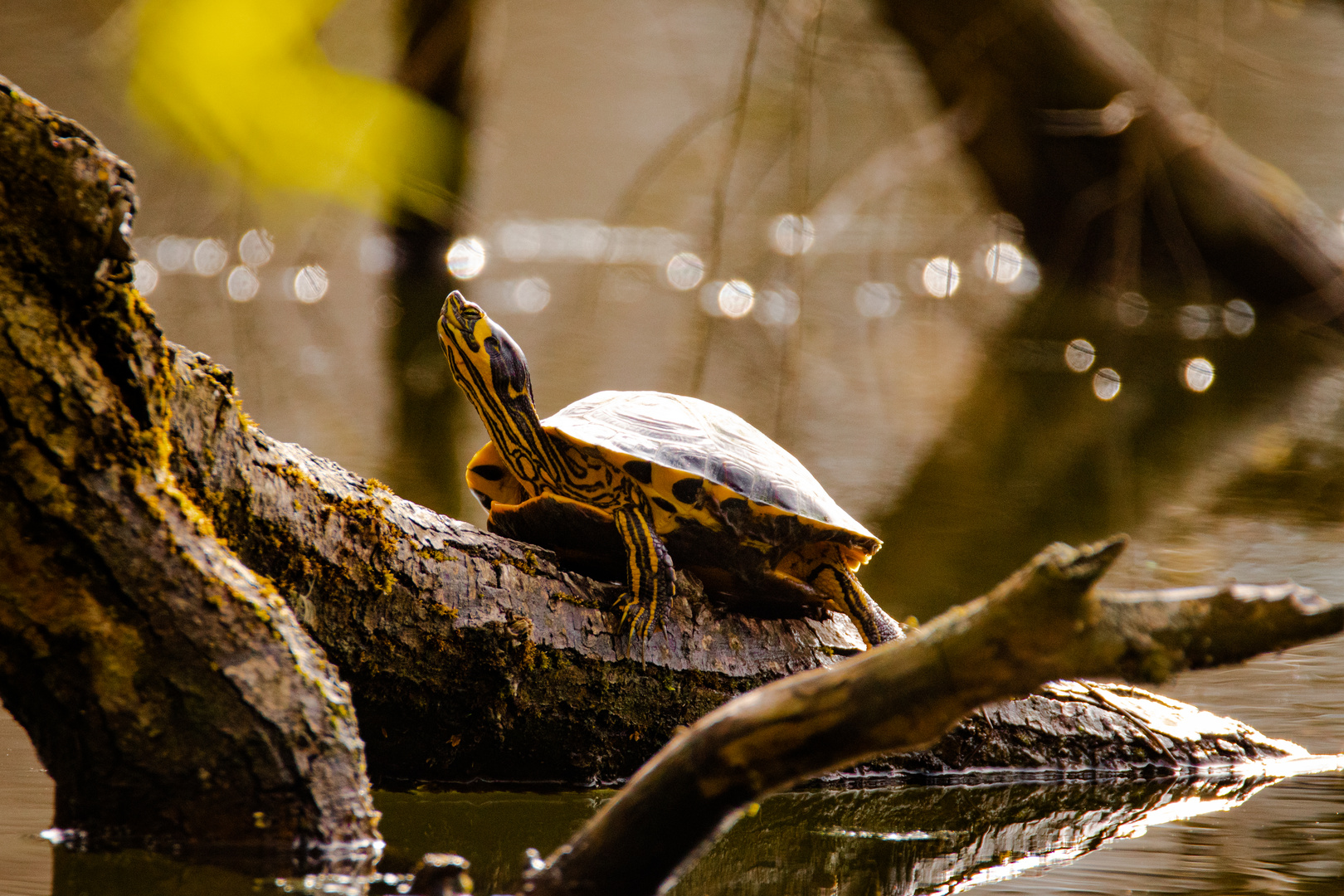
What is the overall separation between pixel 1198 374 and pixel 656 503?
5168 millimetres

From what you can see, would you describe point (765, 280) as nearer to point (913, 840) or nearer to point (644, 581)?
point (644, 581)

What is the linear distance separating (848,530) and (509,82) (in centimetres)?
1067

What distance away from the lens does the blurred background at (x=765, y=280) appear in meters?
0.99

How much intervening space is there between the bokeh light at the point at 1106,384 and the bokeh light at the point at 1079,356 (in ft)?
0.46

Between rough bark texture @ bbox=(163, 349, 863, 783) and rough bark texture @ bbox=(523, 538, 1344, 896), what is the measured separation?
1.63ft

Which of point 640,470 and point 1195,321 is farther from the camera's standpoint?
point 1195,321

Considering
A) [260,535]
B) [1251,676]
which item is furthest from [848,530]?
[1251,676]

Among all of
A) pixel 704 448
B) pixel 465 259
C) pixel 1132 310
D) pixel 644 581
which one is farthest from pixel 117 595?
pixel 465 259

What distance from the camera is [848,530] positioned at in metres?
1.76

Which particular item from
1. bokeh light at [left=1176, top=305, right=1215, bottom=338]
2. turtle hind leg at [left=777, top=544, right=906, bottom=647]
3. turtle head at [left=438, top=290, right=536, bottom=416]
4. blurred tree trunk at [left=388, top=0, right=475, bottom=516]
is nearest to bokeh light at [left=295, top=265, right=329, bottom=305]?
blurred tree trunk at [left=388, top=0, right=475, bottom=516]

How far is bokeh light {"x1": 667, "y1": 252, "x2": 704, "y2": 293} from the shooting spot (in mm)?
9680

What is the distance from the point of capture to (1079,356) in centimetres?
677

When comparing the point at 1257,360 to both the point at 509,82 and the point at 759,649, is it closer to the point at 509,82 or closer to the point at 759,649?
the point at 759,649

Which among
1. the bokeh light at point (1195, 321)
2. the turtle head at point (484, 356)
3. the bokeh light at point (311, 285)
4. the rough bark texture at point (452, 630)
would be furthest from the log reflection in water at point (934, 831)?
the bokeh light at point (311, 285)
